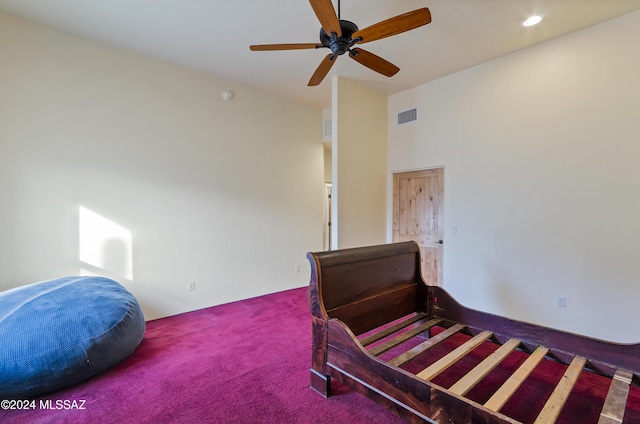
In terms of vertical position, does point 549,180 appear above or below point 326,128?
below

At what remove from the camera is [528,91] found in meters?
3.41

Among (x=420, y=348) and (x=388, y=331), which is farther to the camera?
(x=388, y=331)

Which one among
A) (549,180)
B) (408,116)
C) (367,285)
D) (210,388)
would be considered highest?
(408,116)

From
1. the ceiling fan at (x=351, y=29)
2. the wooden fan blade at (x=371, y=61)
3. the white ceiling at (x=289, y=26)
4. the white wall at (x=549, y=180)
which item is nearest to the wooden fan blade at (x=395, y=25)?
the ceiling fan at (x=351, y=29)

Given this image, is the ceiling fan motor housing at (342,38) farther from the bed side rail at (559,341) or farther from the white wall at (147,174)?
the white wall at (147,174)

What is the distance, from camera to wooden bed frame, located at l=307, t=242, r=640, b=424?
1454 millimetres

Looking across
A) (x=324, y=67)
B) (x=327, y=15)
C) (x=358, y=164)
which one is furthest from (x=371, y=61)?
(x=358, y=164)

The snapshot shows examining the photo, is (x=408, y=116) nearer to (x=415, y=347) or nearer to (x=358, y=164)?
(x=358, y=164)

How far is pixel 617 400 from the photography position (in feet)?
4.89

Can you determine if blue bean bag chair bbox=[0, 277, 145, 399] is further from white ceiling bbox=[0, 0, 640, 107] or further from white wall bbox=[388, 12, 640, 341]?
white wall bbox=[388, 12, 640, 341]

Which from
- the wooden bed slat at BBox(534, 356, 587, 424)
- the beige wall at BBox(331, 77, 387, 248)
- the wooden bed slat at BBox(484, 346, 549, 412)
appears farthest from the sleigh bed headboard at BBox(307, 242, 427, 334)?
the beige wall at BBox(331, 77, 387, 248)

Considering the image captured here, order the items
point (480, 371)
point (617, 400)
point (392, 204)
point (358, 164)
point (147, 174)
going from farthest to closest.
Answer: point (392, 204), point (358, 164), point (147, 174), point (480, 371), point (617, 400)

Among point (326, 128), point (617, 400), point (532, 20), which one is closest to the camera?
point (617, 400)

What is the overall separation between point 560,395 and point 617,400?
10.6 inches
